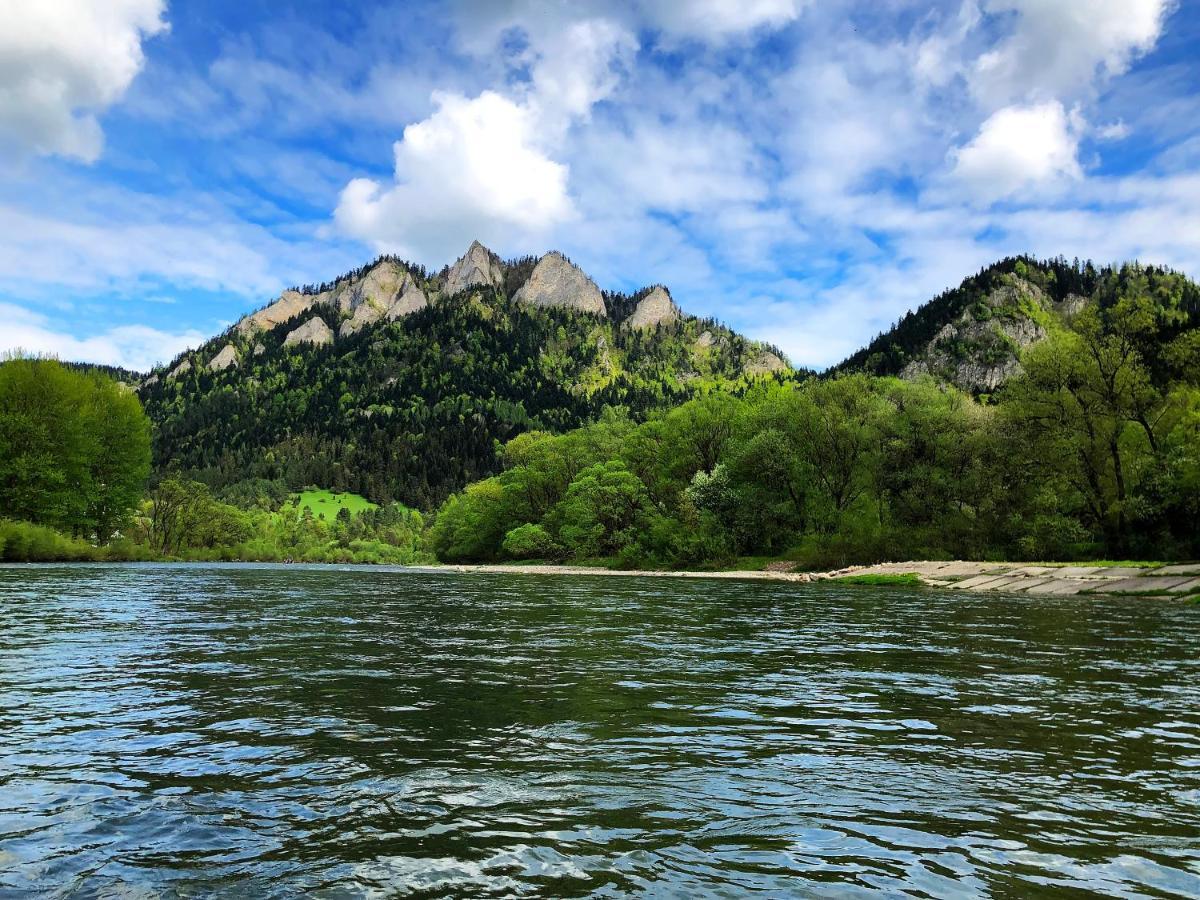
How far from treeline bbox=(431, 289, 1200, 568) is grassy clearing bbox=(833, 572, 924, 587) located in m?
11.9

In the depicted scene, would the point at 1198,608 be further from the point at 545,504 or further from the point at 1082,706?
the point at 545,504

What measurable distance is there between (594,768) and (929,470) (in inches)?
2801

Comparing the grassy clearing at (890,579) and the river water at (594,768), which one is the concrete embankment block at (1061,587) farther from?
the river water at (594,768)

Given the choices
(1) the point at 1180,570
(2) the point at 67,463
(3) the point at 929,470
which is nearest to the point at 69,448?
(2) the point at 67,463

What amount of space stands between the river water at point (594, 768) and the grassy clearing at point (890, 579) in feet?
104

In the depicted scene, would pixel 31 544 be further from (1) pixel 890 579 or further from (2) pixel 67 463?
(1) pixel 890 579

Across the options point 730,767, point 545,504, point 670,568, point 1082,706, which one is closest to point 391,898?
point 730,767

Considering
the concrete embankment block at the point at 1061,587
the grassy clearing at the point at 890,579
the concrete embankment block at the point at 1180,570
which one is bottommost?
the grassy clearing at the point at 890,579

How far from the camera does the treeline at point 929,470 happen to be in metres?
57.8

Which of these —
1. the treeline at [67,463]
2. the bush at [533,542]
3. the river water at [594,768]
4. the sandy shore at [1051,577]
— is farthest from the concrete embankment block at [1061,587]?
the treeline at [67,463]

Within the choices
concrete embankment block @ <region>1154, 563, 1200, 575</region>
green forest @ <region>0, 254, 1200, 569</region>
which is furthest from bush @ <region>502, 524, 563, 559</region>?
concrete embankment block @ <region>1154, 563, 1200, 575</region>

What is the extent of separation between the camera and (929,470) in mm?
72312

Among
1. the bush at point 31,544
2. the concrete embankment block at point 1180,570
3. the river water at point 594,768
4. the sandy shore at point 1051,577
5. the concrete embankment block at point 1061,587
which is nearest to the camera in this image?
the river water at point 594,768

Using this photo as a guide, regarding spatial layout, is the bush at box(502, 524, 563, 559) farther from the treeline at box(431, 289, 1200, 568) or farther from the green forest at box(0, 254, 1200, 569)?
the green forest at box(0, 254, 1200, 569)
